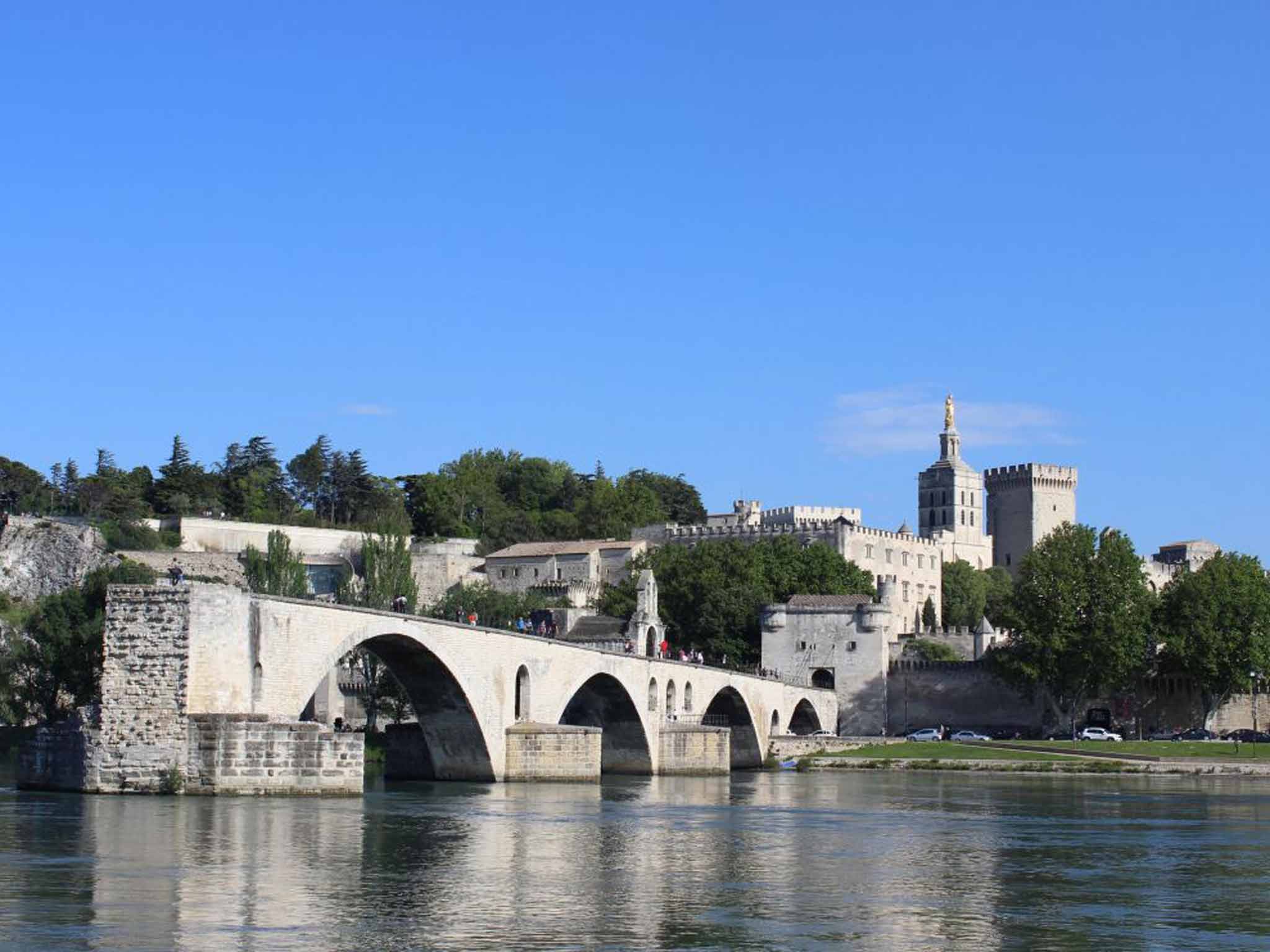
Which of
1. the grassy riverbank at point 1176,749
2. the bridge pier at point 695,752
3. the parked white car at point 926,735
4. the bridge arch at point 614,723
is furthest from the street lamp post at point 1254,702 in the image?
the bridge arch at point 614,723

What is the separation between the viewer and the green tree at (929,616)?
11994 cm

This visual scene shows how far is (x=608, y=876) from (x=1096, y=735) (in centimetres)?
6062

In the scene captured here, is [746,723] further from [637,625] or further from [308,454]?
[308,454]

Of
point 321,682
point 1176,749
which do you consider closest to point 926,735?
point 1176,749

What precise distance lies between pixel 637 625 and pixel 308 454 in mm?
65682

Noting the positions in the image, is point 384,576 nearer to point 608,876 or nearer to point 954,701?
point 954,701

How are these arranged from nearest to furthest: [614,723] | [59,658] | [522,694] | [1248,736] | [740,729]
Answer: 1. [522,694]
2. [59,658]
3. [614,723]
4. [740,729]
5. [1248,736]

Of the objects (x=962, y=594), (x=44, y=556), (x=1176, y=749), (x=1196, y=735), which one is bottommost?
(x=1176, y=749)

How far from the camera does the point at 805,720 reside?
9225cm

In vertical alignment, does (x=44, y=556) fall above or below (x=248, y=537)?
below

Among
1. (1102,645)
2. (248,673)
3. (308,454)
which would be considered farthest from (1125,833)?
(308,454)

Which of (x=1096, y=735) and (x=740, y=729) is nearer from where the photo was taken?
(x=740, y=729)

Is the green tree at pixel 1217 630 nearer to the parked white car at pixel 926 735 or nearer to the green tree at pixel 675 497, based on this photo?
the parked white car at pixel 926 735

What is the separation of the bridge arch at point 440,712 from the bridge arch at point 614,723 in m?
11.1
